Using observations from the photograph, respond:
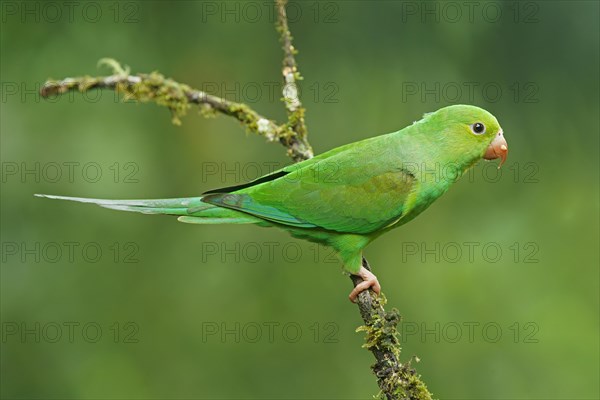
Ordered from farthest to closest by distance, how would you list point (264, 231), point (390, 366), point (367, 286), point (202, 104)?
point (264, 231), point (202, 104), point (367, 286), point (390, 366)

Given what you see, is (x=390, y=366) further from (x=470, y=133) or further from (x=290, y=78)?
(x=290, y=78)

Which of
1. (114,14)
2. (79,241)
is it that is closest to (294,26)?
(114,14)

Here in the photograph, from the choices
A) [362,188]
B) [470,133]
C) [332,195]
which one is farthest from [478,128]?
[332,195]

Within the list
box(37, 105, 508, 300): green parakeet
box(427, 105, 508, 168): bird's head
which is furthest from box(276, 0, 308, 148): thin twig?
box(427, 105, 508, 168): bird's head

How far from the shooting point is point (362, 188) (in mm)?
4102

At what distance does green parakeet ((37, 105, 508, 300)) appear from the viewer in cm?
403

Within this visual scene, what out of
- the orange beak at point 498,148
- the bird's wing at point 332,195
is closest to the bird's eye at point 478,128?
the orange beak at point 498,148

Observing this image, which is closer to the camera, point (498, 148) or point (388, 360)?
point (388, 360)

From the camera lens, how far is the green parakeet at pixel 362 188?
13.2 feet

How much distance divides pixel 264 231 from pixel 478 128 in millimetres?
2072

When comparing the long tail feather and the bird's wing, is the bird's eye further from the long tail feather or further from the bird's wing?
the long tail feather

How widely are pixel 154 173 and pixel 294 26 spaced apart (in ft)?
5.20

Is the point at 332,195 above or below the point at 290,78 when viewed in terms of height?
below

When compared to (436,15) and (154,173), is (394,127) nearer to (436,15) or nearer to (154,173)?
(436,15)
